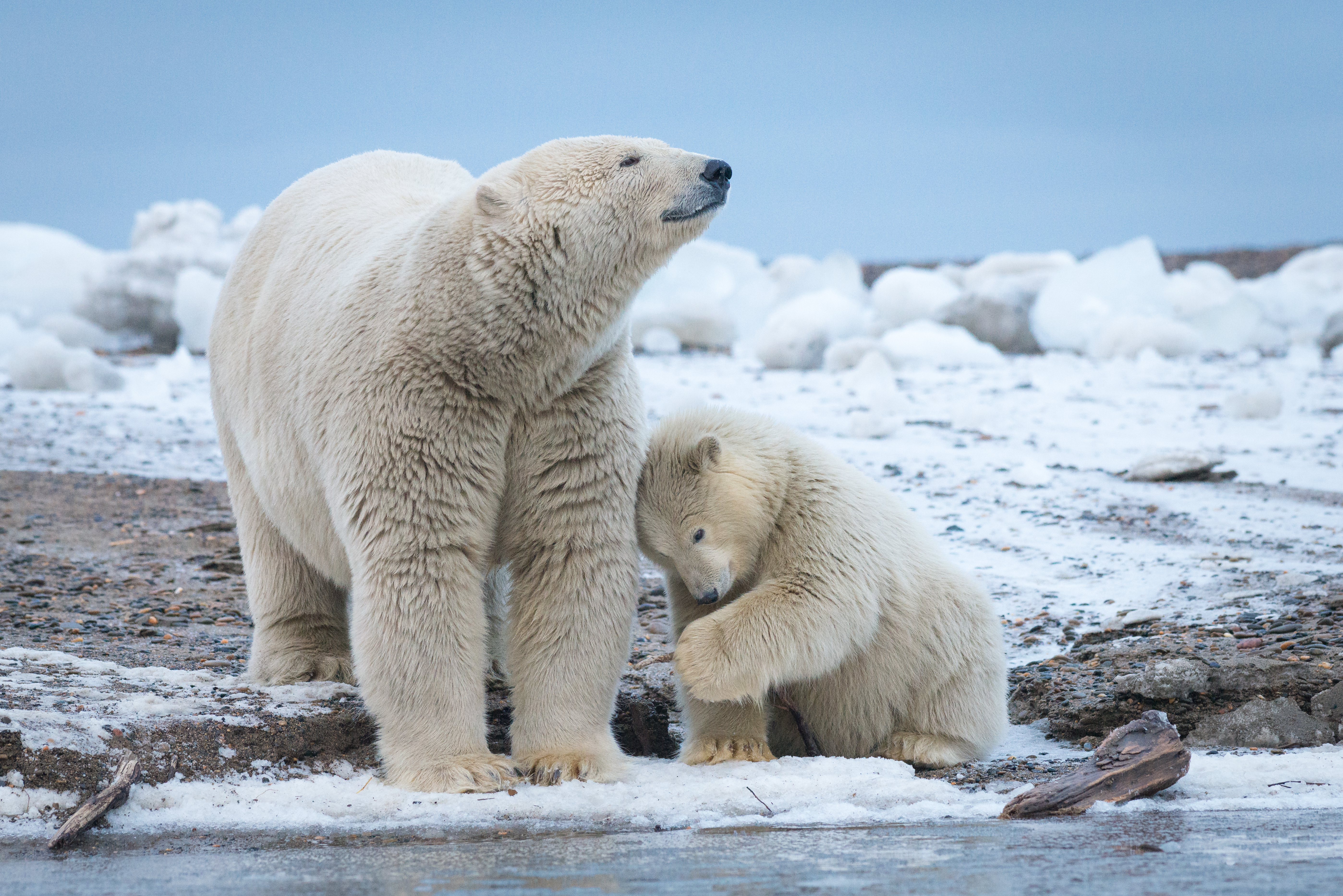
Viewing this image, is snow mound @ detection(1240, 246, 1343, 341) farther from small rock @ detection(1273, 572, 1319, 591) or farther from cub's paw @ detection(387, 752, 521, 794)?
cub's paw @ detection(387, 752, 521, 794)

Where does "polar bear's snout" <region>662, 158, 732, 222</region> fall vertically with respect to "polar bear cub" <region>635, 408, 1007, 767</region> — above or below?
above

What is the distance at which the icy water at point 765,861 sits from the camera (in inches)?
111

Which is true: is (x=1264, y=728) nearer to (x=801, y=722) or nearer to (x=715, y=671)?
(x=801, y=722)

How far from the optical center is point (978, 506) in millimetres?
8336

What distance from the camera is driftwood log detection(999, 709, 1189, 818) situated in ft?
12.1

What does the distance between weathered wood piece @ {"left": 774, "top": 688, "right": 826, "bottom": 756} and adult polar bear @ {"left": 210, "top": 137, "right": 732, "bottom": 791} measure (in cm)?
62

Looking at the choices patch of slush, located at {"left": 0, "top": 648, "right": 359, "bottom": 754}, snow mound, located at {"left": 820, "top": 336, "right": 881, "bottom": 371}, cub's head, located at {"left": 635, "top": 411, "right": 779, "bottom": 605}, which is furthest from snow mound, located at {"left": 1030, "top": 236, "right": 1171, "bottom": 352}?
patch of slush, located at {"left": 0, "top": 648, "right": 359, "bottom": 754}

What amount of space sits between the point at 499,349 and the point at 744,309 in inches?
645

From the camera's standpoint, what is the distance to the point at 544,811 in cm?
390

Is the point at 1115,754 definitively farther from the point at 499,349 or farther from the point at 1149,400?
the point at 1149,400

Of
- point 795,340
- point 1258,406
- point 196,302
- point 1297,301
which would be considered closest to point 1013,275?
point 1297,301

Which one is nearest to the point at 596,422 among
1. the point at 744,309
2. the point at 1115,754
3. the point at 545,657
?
the point at 545,657

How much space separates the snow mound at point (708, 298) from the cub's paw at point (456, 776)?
1205 cm

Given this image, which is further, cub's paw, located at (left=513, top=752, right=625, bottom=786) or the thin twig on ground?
cub's paw, located at (left=513, top=752, right=625, bottom=786)
